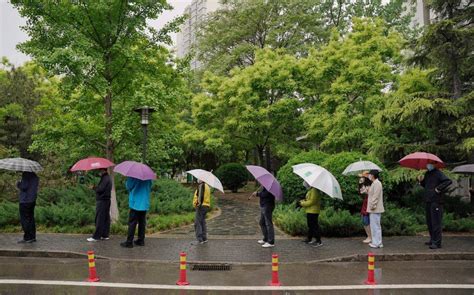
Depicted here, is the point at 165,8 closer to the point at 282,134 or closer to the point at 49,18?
the point at 49,18

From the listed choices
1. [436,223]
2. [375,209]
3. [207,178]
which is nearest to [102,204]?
[207,178]

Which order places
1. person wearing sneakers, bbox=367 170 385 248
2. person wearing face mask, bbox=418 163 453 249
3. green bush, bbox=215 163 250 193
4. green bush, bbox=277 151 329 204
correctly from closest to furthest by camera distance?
1. person wearing face mask, bbox=418 163 453 249
2. person wearing sneakers, bbox=367 170 385 248
3. green bush, bbox=277 151 329 204
4. green bush, bbox=215 163 250 193

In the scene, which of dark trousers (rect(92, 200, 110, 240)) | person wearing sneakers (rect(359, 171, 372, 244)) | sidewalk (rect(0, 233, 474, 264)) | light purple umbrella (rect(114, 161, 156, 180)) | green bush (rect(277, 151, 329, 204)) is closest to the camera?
sidewalk (rect(0, 233, 474, 264))

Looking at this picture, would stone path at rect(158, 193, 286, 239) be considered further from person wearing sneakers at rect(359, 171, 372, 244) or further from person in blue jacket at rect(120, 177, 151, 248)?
person wearing sneakers at rect(359, 171, 372, 244)

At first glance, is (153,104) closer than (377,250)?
No

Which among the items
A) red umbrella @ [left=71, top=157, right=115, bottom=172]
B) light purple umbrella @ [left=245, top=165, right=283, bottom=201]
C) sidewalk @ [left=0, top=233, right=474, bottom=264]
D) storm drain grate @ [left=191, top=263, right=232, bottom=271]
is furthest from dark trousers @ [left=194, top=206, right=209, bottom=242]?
red umbrella @ [left=71, top=157, right=115, bottom=172]

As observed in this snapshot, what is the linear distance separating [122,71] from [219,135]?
9.68 metres

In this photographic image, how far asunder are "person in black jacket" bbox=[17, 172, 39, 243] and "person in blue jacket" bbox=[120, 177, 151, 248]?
98.4 inches

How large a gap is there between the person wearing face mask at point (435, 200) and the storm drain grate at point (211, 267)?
5.09 metres

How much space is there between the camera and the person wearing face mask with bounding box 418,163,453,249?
10.1 m

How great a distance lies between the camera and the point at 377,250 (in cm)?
990


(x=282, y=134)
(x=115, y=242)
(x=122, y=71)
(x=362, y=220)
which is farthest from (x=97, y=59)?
(x=282, y=134)

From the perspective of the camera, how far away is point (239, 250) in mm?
9961

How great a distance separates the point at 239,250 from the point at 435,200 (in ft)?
16.3
